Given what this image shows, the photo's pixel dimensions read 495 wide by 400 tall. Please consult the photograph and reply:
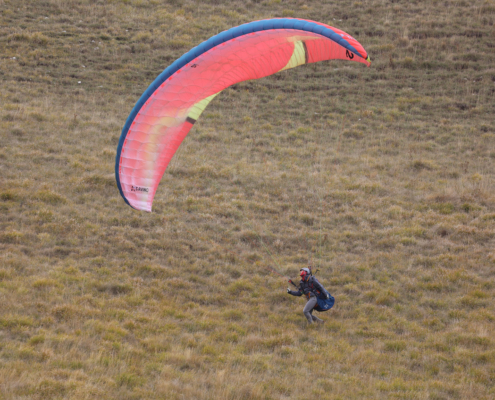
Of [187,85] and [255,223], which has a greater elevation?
[187,85]

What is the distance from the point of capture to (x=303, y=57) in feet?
34.9

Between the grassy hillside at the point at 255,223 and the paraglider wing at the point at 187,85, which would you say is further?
the paraglider wing at the point at 187,85

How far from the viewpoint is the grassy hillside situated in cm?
818

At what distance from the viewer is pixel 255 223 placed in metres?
14.2

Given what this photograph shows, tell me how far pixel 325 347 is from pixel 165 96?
18.9ft

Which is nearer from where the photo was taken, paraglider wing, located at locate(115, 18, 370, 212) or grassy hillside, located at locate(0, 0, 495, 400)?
grassy hillside, located at locate(0, 0, 495, 400)

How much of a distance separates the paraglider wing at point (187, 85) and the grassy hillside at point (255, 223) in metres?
2.80

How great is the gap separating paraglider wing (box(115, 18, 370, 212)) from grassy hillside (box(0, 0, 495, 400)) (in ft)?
9.18

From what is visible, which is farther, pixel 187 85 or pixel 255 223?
pixel 255 223

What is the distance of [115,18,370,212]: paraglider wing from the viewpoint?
9328 mm

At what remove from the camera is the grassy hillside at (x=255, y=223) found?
8.18m

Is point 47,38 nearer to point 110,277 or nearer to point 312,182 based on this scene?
point 312,182

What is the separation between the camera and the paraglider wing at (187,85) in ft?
30.6

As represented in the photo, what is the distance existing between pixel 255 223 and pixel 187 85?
557cm
